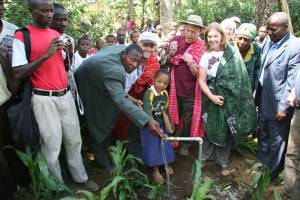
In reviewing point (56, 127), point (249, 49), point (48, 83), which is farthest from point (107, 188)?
point (249, 49)

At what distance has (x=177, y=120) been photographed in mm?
4398

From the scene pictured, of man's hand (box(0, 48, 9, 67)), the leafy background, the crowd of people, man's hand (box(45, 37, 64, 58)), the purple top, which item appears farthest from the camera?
the leafy background

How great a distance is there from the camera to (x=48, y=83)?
3.21 meters

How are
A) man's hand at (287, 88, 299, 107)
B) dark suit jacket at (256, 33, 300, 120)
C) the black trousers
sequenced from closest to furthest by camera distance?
1. man's hand at (287, 88, 299, 107)
2. dark suit jacket at (256, 33, 300, 120)
3. the black trousers

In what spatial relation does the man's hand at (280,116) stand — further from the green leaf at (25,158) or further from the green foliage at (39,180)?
the green leaf at (25,158)

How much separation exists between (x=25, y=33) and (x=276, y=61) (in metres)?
2.73

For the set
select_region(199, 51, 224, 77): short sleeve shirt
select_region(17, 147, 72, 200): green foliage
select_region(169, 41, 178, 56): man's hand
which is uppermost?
select_region(169, 41, 178, 56): man's hand

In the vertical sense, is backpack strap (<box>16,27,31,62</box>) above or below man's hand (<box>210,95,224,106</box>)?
above

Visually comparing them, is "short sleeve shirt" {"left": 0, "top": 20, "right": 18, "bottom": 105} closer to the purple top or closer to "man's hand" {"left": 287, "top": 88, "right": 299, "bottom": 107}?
the purple top

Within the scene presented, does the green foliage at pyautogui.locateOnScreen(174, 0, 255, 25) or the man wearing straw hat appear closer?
the man wearing straw hat

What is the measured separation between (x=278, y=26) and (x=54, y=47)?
2.53 m

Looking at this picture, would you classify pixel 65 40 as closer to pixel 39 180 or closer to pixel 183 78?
pixel 39 180

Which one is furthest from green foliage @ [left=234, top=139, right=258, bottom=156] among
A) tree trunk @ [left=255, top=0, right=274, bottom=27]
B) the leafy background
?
the leafy background

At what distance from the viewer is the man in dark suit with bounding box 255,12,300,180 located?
3.70 meters
